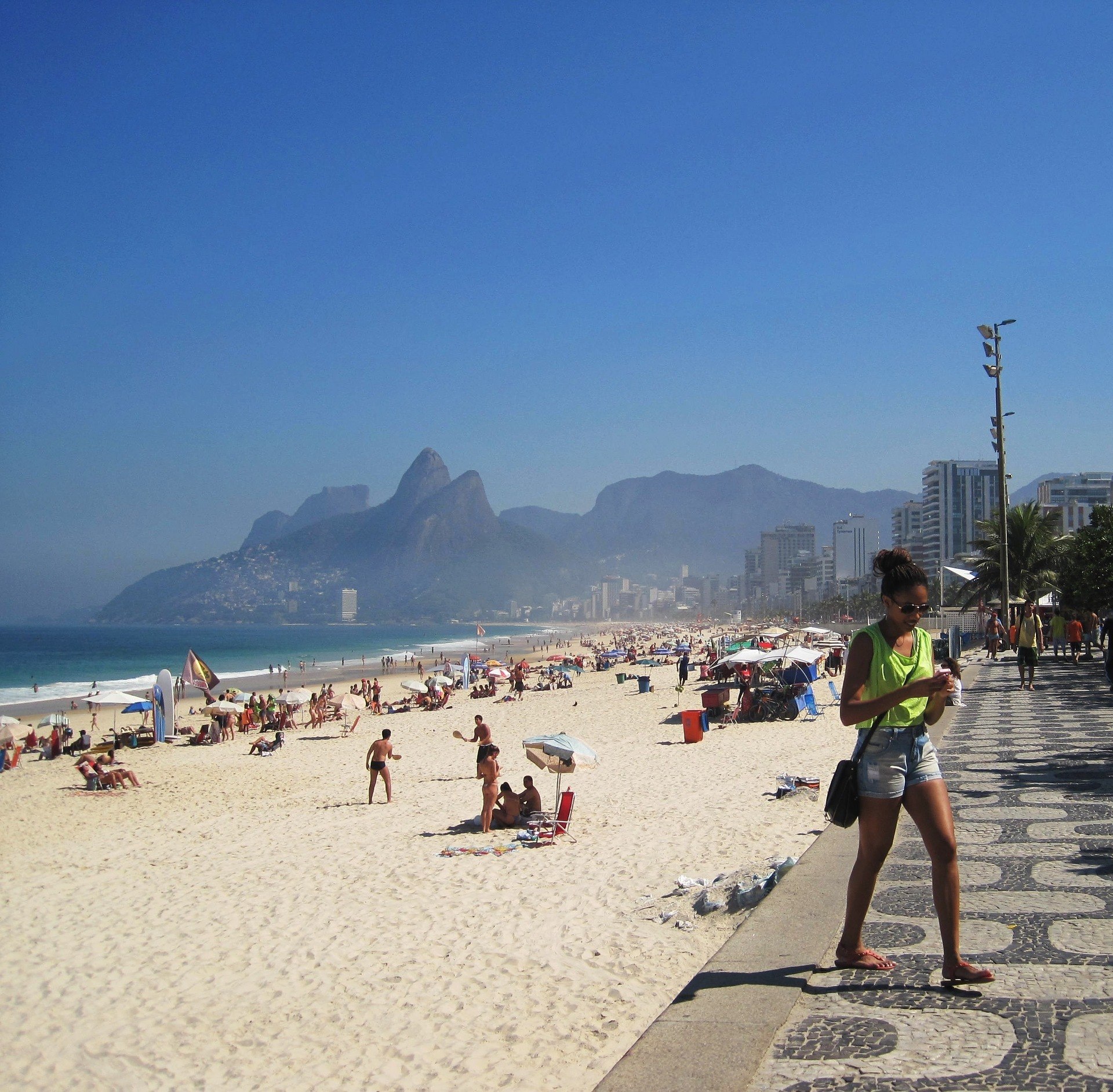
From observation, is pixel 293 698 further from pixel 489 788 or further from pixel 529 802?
pixel 529 802

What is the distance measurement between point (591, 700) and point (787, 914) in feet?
77.0

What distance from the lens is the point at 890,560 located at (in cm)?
327

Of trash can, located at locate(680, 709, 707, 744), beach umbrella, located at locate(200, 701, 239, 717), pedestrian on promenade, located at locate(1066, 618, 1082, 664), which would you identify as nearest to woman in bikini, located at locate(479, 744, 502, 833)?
trash can, located at locate(680, 709, 707, 744)

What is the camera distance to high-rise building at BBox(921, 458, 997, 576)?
154 metres

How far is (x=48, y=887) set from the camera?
8.66 meters

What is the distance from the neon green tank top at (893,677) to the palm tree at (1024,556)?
103 ft

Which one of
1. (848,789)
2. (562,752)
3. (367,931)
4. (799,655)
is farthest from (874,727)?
(799,655)

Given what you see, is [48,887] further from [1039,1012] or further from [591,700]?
[591,700]

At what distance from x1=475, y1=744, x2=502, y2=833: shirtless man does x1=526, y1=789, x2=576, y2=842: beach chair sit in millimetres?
408

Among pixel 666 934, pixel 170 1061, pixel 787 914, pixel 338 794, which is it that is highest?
pixel 787 914

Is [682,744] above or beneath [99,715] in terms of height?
above

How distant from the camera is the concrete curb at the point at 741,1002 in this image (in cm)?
273

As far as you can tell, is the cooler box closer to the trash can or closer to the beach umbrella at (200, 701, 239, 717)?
the trash can

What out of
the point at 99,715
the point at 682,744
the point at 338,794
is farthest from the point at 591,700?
the point at 99,715
